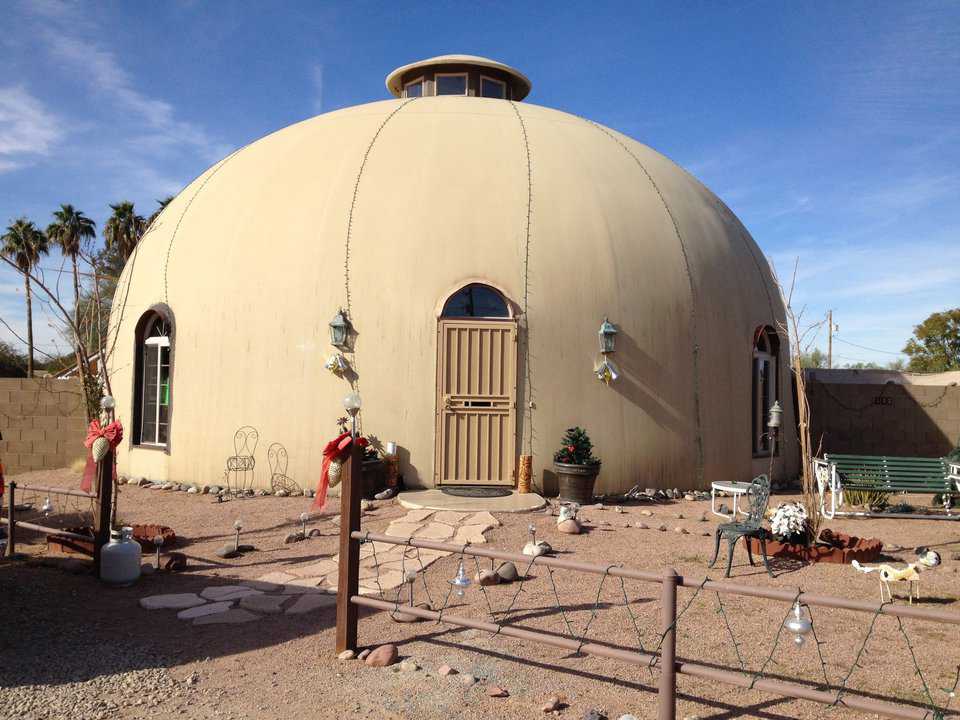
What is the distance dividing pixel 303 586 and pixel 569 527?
9.64ft

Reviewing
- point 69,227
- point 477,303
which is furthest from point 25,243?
point 477,303

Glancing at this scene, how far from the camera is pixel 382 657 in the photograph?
161 inches

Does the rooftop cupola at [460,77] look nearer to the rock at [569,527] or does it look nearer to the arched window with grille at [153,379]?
the arched window with grille at [153,379]

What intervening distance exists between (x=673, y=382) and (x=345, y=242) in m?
4.81

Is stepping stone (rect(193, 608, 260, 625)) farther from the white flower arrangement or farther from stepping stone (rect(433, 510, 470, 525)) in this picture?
the white flower arrangement

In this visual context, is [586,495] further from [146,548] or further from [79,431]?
[79,431]

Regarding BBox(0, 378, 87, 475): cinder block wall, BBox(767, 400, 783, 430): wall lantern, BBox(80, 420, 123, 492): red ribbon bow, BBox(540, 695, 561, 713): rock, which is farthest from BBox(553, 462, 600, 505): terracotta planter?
BBox(0, 378, 87, 475): cinder block wall

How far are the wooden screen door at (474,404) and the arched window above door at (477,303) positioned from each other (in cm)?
16

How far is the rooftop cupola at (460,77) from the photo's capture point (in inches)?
504

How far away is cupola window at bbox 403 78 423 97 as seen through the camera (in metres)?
13.1

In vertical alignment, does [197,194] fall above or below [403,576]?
above

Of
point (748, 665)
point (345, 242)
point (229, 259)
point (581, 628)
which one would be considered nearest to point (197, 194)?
point (229, 259)

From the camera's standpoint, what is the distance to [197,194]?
36.7 ft

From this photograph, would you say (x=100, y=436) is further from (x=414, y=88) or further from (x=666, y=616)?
(x=414, y=88)
